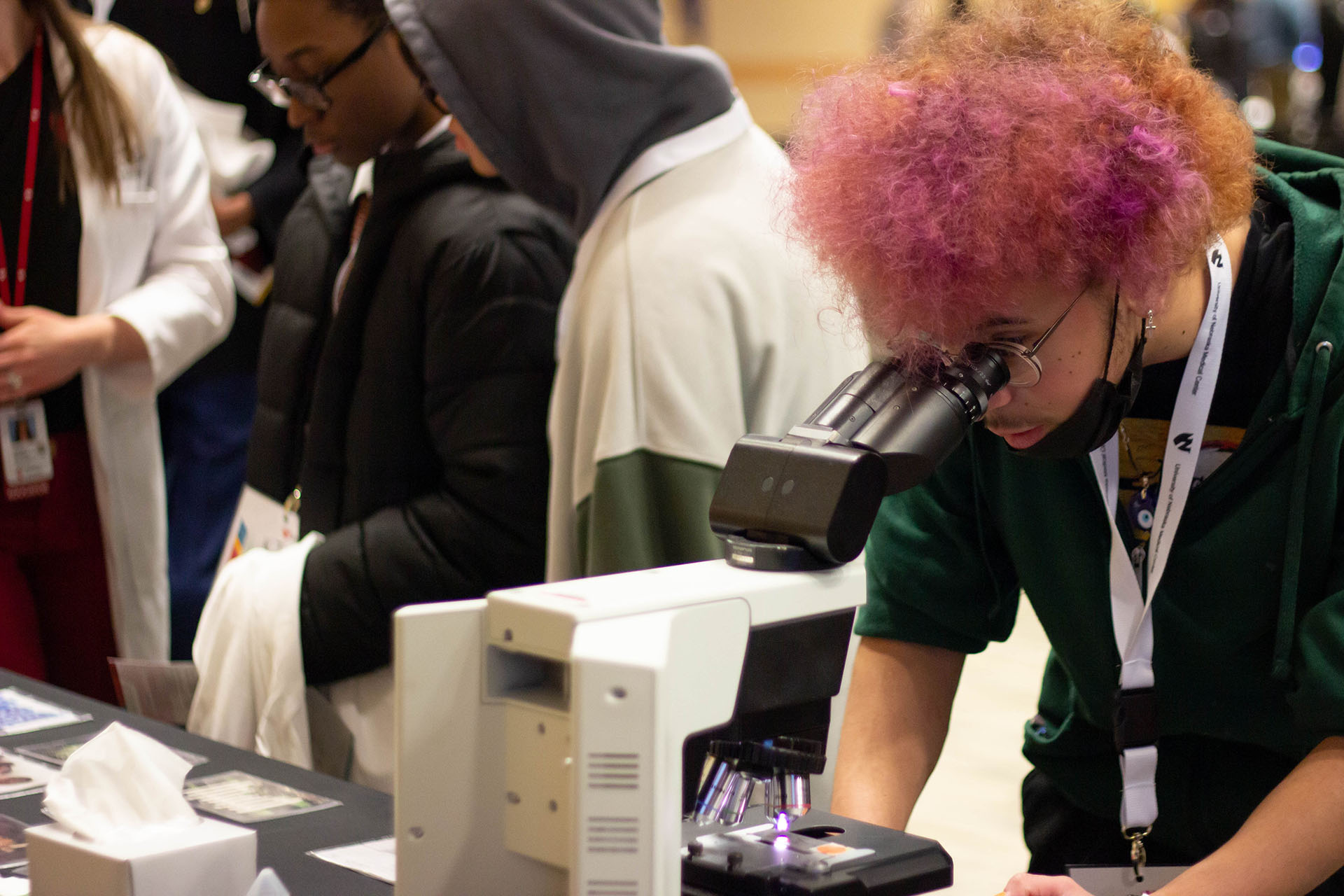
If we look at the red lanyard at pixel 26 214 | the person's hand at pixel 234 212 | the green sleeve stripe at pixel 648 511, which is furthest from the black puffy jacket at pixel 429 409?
the person's hand at pixel 234 212

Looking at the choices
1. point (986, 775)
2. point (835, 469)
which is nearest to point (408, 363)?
point (835, 469)

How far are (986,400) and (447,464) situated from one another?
0.99 meters

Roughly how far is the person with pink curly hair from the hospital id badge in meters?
1.58

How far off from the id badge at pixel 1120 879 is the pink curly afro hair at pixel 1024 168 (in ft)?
1.83

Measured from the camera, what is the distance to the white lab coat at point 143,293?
2.52 m

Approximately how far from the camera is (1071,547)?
4.77ft

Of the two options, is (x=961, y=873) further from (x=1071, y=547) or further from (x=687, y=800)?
(x=687, y=800)

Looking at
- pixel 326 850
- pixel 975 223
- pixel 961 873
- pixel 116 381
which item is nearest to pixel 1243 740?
pixel 975 223

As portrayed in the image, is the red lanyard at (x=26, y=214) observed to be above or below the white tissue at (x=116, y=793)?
above

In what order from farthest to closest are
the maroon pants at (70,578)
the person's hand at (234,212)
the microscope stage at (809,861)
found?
the person's hand at (234,212), the maroon pants at (70,578), the microscope stage at (809,861)

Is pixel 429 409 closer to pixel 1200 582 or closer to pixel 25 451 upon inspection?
pixel 25 451

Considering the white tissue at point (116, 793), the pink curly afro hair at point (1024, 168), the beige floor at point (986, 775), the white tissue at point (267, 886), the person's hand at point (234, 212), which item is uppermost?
the pink curly afro hair at point (1024, 168)

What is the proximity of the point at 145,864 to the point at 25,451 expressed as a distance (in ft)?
5.06

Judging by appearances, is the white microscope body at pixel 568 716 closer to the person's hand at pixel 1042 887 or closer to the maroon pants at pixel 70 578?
the person's hand at pixel 1042 887
